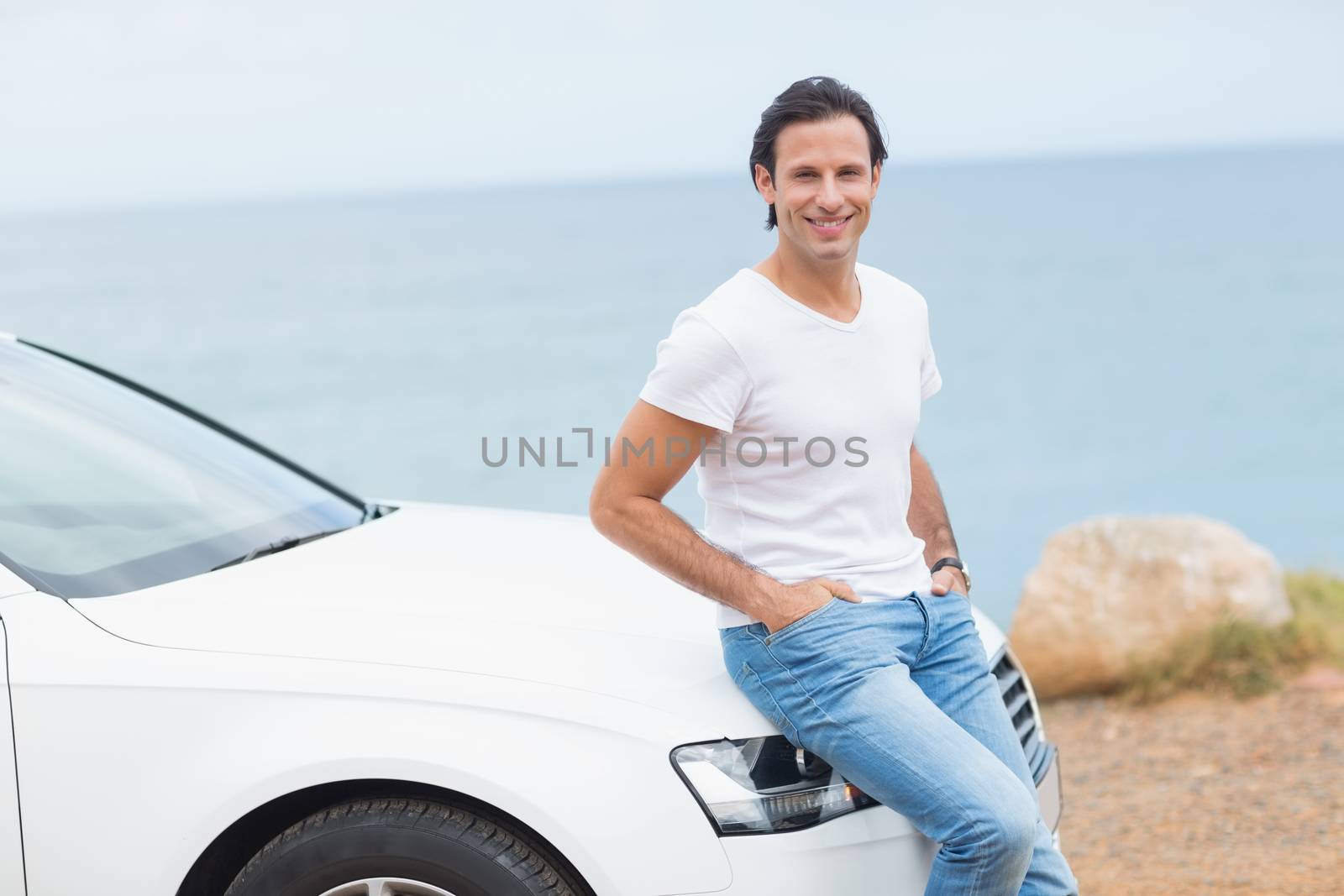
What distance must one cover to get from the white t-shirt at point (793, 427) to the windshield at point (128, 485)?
1183mm

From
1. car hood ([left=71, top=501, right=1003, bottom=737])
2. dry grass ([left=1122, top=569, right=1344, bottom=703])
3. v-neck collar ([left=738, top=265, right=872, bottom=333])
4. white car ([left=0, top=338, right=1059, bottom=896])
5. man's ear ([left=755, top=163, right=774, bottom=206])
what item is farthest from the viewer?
dry grass ([left=1122, top=569, right=1344, bottom=703])

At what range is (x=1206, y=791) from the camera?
4.51m

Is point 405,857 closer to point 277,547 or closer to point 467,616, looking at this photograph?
point 467,616

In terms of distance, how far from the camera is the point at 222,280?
70.3 meters

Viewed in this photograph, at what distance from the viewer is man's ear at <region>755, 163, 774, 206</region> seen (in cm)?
262

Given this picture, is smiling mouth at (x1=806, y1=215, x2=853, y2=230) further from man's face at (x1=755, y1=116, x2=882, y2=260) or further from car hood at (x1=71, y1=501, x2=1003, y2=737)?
car hood at (x1=71, y1=501, x2=1003, y2=737)

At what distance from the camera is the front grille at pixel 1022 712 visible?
9.27ft

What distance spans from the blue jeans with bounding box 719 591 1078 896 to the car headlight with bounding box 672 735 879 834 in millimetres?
42

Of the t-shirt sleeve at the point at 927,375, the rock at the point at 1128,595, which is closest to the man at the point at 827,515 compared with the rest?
the t-shirt sleeve at the point at 927,375

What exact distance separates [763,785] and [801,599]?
0.34 meters

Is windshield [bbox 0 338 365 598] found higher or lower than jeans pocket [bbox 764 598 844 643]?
higher

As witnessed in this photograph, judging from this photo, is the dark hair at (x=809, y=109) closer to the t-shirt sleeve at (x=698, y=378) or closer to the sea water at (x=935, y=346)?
the t-shirt sleeve at (x=698, y=378)

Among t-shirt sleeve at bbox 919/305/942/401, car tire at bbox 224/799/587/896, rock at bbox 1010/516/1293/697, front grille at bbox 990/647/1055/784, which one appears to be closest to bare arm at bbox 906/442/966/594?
t-shirt sleeve at bbox 919/305/942/401

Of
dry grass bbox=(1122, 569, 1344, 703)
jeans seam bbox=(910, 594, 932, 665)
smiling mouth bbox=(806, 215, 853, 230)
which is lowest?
dry grass bbox=(1122, 569, 1344, 703)
